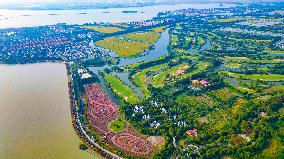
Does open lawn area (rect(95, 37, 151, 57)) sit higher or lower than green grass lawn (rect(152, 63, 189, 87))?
higher

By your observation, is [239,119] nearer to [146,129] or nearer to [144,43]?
[146,129]

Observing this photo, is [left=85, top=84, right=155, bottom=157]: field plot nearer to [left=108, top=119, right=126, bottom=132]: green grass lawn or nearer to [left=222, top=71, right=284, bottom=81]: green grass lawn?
[left=108, top=119, right=126, bottom=132]: green grass lawn

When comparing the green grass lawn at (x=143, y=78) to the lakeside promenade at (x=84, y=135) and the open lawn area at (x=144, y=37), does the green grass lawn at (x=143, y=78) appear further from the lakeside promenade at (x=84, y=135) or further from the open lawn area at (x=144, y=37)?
the open lawn area at (x=144, y=37)

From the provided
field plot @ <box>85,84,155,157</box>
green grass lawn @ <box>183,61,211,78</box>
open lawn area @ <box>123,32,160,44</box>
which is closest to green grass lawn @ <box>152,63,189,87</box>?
green grass lawn @ <box>183,61,211,78</box>

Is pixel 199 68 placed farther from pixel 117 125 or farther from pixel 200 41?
pixel 117 125

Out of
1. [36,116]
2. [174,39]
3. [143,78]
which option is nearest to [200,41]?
[174,39]

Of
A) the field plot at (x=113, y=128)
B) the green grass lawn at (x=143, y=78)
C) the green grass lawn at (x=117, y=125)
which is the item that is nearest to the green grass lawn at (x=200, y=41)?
the green grass lawn at (x=143, y=78)

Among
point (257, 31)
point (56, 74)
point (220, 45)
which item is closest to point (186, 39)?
point (220, 45)
